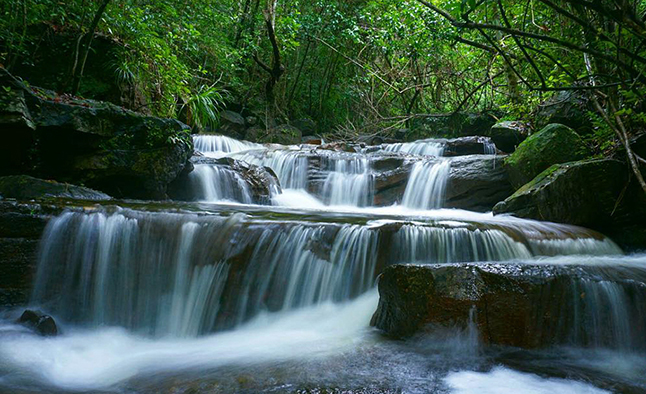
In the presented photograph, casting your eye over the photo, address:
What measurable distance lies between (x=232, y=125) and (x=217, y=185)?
748 centimetres

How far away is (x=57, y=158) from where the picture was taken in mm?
6434

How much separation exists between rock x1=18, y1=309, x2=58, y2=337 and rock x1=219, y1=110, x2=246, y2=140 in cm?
1141

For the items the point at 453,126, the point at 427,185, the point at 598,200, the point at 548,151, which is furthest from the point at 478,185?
the point at 453,126

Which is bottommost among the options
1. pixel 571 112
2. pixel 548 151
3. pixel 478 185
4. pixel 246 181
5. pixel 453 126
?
pixel 246 181

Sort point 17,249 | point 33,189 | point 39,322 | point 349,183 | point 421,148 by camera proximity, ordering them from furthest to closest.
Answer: point 421,148 < point 349,183 < point 33,189 < point 17,249 < point 39,322

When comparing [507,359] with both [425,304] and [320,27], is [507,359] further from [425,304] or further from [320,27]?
[320,27]

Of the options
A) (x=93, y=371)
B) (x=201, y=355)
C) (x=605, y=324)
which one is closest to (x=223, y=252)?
(x=201, y=355)

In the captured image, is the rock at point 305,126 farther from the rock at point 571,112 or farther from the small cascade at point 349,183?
the rock at point 571,112

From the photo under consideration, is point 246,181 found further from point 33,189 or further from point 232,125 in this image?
point 232,125

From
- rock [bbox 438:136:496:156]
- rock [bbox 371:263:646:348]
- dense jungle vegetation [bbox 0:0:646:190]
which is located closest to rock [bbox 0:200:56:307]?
dense jungle vegetation [bbox 0:0:646:190]

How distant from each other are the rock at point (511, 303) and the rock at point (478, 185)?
4876 mm

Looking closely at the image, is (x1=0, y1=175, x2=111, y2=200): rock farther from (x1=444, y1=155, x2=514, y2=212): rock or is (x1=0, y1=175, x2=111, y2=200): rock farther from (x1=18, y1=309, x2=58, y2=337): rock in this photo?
(x1=444, y1=155, x2=514, y2=212): rock

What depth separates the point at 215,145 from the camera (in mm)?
11836

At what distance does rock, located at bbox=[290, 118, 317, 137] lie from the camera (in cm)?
1748
